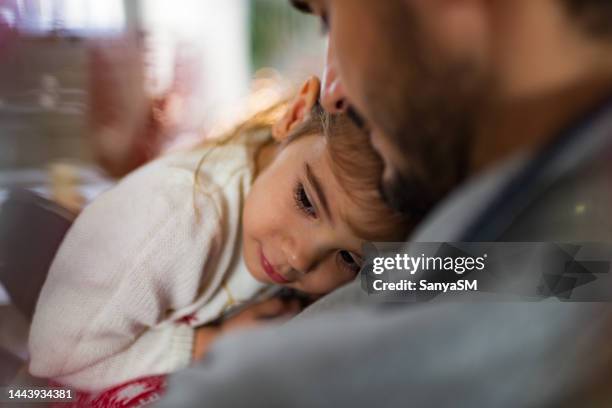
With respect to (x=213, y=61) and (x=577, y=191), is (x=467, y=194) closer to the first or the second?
(x=577, y=191)

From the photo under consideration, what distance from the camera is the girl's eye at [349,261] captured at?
38cm

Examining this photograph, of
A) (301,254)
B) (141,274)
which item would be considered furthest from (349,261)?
(141,274)

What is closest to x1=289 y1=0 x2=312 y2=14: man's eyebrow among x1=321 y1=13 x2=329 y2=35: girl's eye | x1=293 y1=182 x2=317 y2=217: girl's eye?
x1=321 y1=13 x2=329 y2=35: girl's eye

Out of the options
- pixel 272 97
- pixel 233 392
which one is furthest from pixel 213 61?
pixel 233 392

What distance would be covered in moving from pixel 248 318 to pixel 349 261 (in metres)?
0.10

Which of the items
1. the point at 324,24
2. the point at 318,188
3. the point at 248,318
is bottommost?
the point at 248,318

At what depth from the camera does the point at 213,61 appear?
17.3 inches

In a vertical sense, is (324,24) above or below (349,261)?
above

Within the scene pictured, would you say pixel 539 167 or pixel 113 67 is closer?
pixel 539 167

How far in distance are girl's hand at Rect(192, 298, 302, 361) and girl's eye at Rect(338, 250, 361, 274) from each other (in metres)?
0.05

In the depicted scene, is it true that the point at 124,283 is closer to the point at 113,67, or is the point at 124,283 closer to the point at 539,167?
the point at 113,67

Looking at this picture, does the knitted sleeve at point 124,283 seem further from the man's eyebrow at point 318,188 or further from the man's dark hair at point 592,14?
the man's dark hair at point 592,14

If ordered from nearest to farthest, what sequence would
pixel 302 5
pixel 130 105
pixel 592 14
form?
1. pixel 592 14
2. pixel 302 5
3. pixel 130 105

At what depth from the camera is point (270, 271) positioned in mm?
472
